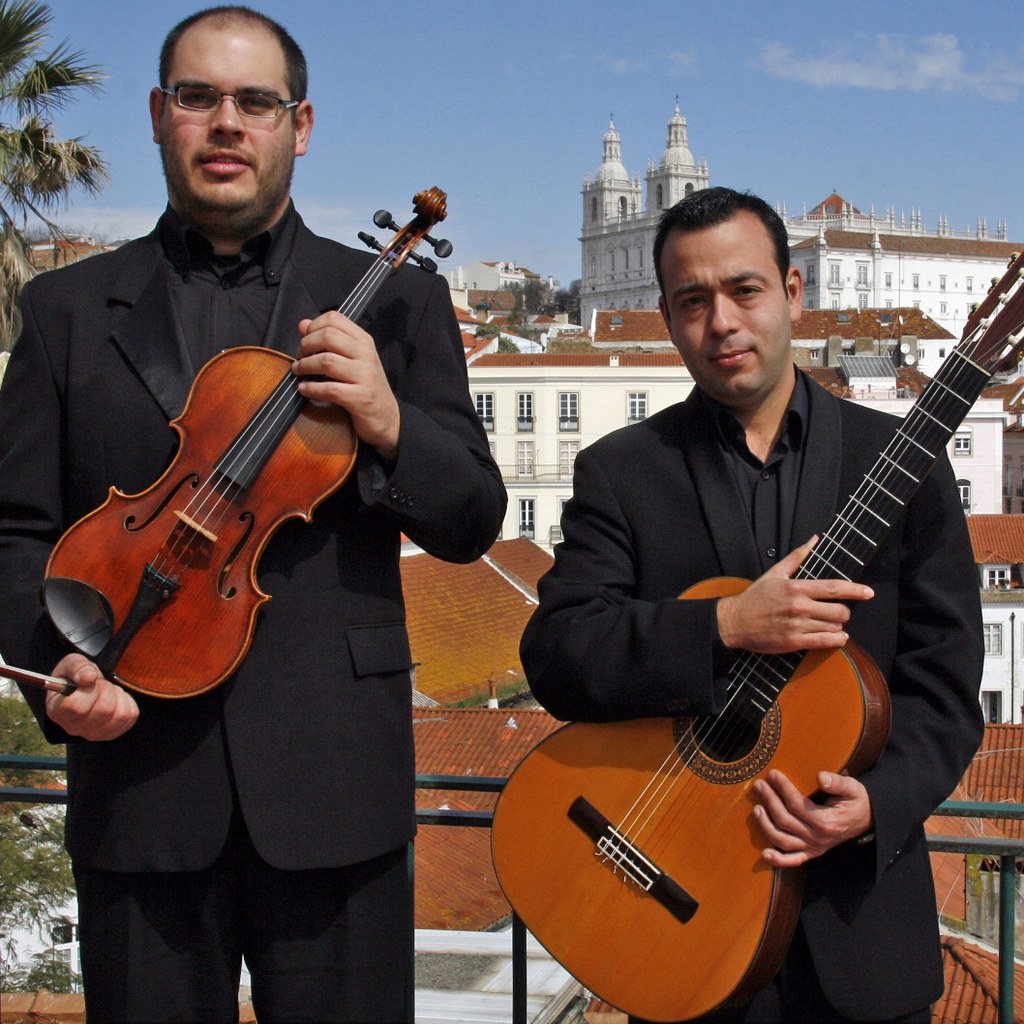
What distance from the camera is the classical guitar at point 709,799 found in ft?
6.64

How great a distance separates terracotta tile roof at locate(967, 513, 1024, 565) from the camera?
29.4 meters

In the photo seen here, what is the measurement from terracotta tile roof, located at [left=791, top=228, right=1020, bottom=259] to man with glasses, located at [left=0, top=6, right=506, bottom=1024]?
103339mm

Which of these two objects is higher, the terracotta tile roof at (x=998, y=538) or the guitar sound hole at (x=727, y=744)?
the guitar sound hole at (x=727, y=744)

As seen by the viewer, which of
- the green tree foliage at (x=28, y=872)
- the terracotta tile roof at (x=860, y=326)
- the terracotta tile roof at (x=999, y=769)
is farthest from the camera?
the terracotta tile roof at (x=860, y=326)

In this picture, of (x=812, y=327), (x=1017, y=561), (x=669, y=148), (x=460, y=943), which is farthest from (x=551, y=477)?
(x=669, y=148)

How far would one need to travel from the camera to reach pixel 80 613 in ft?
6.49

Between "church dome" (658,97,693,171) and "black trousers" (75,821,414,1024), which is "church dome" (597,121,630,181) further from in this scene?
"black trousers" (75,821,414,1024)

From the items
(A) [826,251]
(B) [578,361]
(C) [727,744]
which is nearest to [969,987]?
(C) [727,744]

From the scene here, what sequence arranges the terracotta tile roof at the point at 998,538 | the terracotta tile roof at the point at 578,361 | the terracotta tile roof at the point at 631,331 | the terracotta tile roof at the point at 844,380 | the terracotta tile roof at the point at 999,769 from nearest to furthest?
the terracotta tile roof at the point at 999,769 → the terracotta tile roof at the point at 998,538 → the terracotta tile roof at the point at 578,361 → the terracotta tile roof at the point at 844,380 → the terracotta tile roof at the point at 631,331

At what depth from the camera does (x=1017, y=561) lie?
95.8ft

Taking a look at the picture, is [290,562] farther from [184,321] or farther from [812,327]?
[812,327]

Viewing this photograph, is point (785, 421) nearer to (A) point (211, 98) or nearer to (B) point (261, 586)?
(B) point (261, 586)

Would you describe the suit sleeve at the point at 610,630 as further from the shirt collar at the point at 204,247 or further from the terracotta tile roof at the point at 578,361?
the terracotta tile roof at the point at 578,361

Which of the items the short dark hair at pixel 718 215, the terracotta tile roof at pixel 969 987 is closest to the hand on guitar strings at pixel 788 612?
the short dark hair at pixel 718 215
